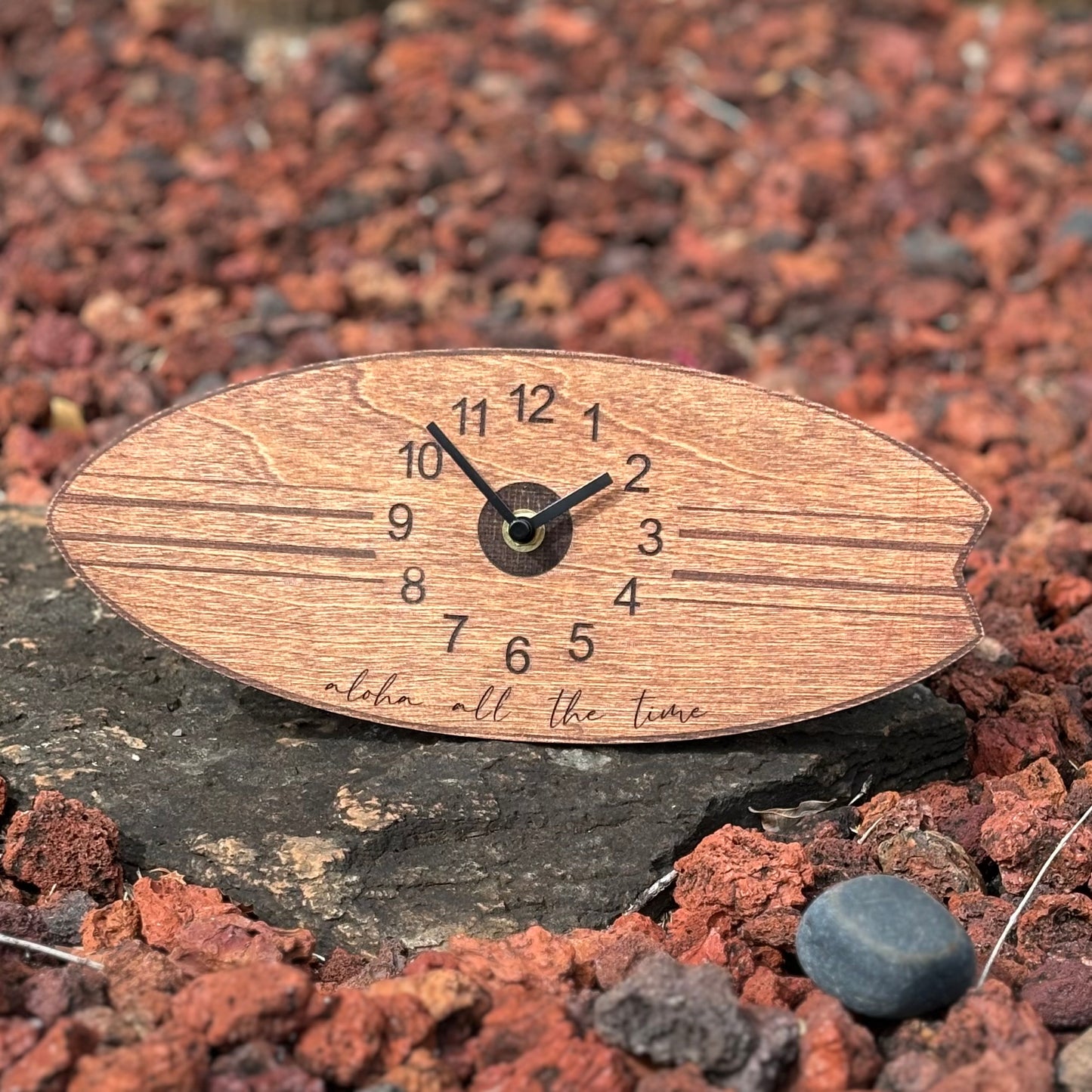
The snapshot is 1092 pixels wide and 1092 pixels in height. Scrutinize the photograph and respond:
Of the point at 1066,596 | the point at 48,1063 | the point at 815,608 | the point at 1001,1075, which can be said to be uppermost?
the point at 815,608

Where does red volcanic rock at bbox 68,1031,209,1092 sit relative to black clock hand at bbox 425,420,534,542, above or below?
below

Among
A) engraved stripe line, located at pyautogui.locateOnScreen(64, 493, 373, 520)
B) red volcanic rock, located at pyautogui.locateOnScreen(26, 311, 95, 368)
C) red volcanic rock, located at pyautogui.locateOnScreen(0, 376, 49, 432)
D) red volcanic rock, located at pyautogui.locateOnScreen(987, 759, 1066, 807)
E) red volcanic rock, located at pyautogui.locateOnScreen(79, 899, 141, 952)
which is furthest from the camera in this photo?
red volcanic rock, located at pyautogui.locateOnScreen(26, 311, 95, 368)

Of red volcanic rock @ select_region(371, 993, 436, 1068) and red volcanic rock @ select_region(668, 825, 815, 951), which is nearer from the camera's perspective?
red volcanic rock @ select_region(371, 993, 436, 1068)

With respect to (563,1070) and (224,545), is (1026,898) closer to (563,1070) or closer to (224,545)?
(563,1070)

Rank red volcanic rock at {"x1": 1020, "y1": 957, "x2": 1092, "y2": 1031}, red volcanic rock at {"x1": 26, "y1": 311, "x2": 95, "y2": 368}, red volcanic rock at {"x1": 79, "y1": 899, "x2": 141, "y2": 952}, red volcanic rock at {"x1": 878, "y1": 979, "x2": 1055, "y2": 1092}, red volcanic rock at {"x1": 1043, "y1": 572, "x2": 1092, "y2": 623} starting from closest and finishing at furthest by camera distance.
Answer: red volcanic rock at {"x1": 878, "y1": 979, "x2": 1055, "y2": 1092}, red volcanic rock at {"x1": 1020, "y1": 957, "x2": 1092, "y2": 1031}, red volcanic rock at {"x1": 79, "y1": 899, "x2": 141, "y2": 952}, red volcanic rock at {"x1": 1043, "y1": 572, "x2": 1092, "y2": 623}, red volcanic rock at {"x1": 26, "y1": 311, "x2": 95, "y2": 368}

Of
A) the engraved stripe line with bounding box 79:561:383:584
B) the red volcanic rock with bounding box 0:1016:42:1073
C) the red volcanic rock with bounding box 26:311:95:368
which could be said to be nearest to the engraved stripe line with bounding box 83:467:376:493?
the engraved stripe line with bounding box 79:561:383:584

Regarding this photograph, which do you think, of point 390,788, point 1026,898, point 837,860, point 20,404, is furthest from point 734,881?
point 20,404

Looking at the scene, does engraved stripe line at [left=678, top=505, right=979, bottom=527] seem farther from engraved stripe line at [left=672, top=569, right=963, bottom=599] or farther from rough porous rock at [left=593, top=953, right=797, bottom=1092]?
rough porous rock at [left=593, top=953, right=797, bottom=1092]

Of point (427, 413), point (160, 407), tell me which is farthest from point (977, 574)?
point (160, 407)
